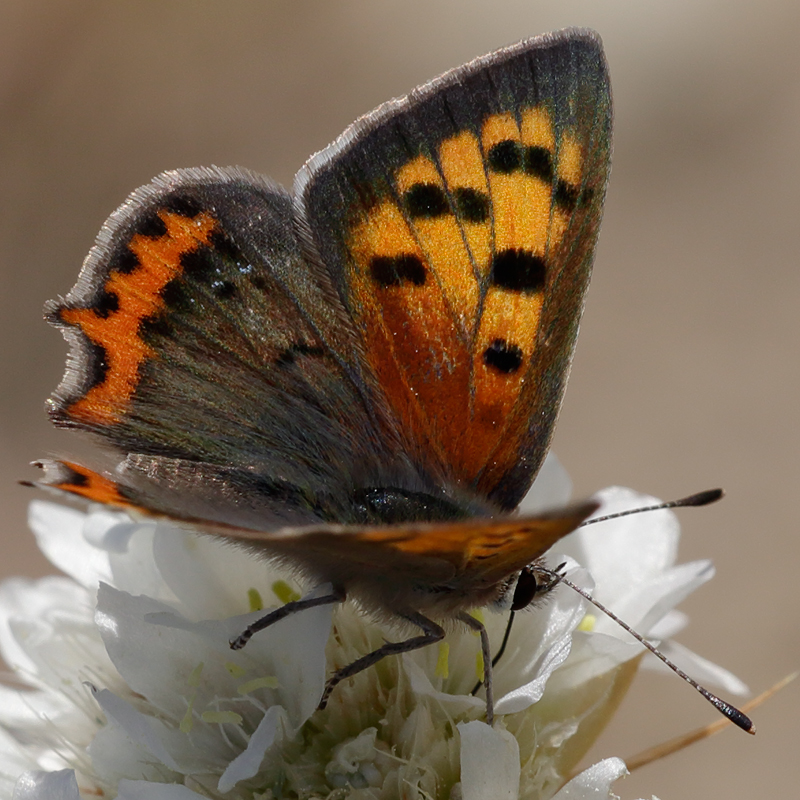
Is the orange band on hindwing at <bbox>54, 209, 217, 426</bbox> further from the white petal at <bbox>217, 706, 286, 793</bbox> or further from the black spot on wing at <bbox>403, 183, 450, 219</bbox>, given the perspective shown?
the white petal at <bbox>217, 706, 286, 793</bbox>

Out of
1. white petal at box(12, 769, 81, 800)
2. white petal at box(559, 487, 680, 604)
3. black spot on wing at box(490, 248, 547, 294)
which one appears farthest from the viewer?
white petal at box(559, 487, 680, 604)

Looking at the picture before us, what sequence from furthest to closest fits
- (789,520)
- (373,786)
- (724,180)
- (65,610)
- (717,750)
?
(724,180) < (789,520) < (717,750) < (65,610) < (373,786)

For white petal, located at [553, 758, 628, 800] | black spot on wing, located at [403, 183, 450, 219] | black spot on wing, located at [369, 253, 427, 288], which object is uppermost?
black spot on wing, located at [403, 183, 450, 219]

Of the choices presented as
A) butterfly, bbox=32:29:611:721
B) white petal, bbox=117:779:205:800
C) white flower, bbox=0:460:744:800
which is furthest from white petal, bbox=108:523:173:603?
white petal, bbox=117:779:205:800

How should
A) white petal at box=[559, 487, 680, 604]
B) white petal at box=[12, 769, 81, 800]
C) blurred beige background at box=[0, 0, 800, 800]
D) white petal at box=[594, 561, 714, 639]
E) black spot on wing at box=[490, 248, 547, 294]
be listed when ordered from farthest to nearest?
blurred beige background at box=[0, 0, 800, 800], white petal at box=[559, 487, 680, 604], white petal at box=[594, 561, 714, 639], black spot on wing at box=[490, 248, 547, 294], white petal at box=[12, 769, 81, 800]

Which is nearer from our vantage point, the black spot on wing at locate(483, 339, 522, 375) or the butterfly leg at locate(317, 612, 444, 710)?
the butterfly leg at locate(317, 612, 444, 710)

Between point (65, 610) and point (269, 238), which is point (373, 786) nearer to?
point (65, 610)

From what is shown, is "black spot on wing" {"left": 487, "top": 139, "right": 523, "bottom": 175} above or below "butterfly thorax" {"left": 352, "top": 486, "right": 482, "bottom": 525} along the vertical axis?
above

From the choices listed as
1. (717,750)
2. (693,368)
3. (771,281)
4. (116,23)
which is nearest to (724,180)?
(771,281)

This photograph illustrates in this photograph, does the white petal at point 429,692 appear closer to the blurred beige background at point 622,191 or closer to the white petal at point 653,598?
the white petal at point 653,598
